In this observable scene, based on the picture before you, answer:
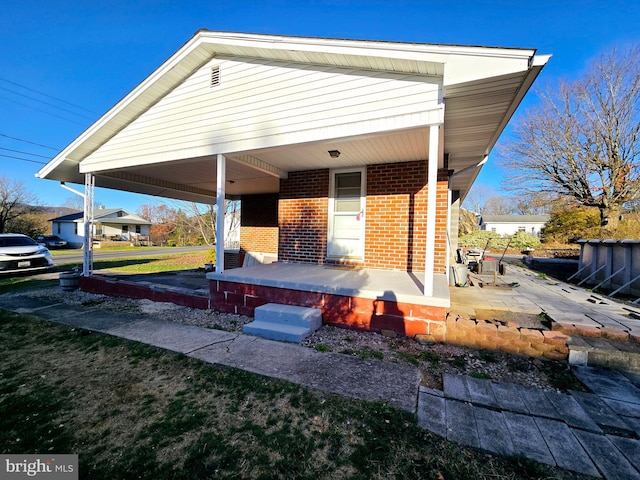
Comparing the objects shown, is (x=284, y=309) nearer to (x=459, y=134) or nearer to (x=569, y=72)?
(x=459, y=134)

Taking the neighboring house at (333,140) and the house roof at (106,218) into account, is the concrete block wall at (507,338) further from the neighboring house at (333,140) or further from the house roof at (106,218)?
the house roof at (106,218)

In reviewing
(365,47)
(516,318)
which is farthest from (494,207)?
(365,47)

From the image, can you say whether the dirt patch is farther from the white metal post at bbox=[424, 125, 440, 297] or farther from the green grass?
the green grass

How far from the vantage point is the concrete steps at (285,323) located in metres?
3.83

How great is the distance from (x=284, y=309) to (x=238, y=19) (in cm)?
890

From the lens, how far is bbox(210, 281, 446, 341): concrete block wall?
3734 millimetres

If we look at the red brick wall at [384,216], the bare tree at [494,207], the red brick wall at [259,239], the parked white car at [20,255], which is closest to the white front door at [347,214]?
the red brick wall at [384,216]

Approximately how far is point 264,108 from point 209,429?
4.63 metres

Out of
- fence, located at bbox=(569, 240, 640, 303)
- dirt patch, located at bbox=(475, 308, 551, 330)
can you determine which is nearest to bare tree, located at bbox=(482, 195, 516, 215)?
fence, located at bbox=(569, 240, 640, 303)

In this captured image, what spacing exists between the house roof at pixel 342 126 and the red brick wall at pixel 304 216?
1.15 ft

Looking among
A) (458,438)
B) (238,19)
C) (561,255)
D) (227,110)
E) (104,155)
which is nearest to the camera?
(458,438)

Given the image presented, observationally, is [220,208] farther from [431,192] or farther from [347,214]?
[431,192]

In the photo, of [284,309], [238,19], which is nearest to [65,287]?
[284,309]

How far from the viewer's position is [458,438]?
6.37ft
